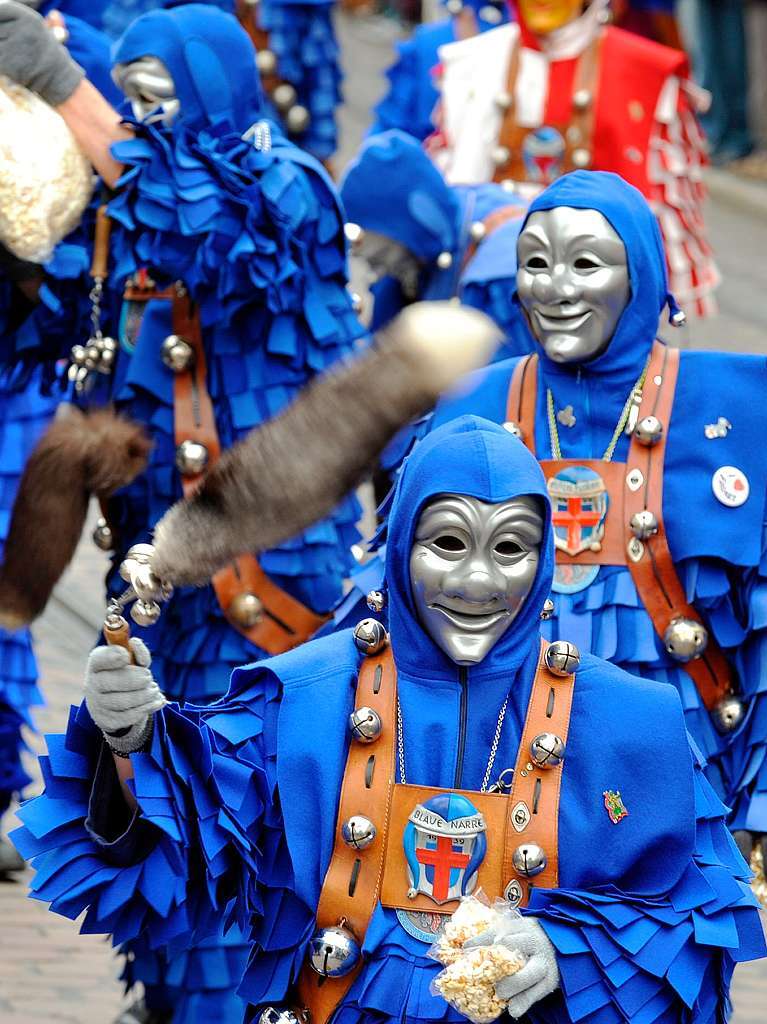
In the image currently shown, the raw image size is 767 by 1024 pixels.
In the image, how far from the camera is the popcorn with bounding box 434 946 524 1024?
139 inches

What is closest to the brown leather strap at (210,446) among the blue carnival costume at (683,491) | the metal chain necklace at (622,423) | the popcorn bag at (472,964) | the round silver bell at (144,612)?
the blue carnival costume at (683,491)

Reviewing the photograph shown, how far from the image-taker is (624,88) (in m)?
7.75

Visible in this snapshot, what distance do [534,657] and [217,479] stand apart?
0.92 meters

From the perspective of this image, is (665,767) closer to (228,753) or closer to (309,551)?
(228,753)

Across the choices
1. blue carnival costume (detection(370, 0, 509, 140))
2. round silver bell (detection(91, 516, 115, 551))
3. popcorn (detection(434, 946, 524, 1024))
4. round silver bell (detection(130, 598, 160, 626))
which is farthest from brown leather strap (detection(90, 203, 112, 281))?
blue carnival costume (detection(370, 0, 509, 140))

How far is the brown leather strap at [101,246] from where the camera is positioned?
5305mm

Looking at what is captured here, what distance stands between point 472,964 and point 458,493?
2.43 ft

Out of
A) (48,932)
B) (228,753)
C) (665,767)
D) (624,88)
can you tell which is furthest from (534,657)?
(624,88)

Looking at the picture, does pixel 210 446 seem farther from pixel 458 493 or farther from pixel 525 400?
pixel 458 493

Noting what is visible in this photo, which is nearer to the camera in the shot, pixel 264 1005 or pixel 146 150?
→ pixel 264 1005

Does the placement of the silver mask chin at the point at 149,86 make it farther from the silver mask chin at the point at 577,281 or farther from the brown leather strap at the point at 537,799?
the brown leather strap at the point at 537,799

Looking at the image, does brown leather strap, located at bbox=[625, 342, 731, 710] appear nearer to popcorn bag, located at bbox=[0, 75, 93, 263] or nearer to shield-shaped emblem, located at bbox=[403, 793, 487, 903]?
shield-shaped emblem, located at bbox=[403, 793, 487, 903]

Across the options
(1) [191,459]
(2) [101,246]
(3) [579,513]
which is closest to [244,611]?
(1) [191,459]

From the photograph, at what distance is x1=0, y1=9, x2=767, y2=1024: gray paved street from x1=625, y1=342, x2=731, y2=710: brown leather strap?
1.43 m
